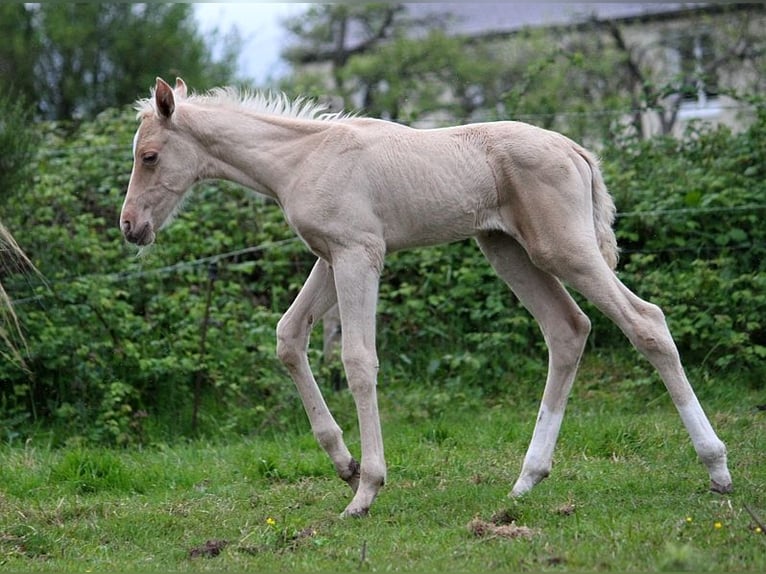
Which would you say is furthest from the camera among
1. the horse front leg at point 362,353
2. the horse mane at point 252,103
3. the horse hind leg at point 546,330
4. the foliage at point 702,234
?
the foliage at point 702,234

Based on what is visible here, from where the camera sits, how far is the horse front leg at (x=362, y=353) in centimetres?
548

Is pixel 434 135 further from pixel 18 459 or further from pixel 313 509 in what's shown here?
pixel 18 459

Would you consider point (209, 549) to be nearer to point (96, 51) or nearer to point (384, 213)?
point (384, 213)

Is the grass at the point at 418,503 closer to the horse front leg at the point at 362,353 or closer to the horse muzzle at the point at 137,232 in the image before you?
the horse front leg at the point at 362,353

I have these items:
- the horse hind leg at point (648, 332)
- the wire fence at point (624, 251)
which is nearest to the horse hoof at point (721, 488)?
the horse hind leg at point (648, 332)

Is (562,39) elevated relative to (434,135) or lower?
lower

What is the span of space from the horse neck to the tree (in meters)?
16.4

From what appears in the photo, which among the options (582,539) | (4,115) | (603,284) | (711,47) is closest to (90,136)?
(4,115)

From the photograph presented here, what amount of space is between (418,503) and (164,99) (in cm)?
253

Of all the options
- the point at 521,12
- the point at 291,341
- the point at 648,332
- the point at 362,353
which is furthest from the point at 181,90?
the point at 521,12

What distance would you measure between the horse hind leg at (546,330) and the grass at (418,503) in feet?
0.63

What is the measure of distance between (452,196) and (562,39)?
21.8 m

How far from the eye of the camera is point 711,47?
2389 cm

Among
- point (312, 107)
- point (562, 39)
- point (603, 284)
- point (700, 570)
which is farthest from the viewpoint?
point (562, 39)
